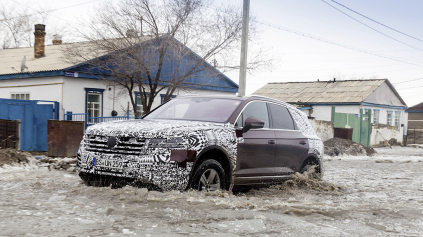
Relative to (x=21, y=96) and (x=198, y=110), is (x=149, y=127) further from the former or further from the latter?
(x=21, y=96)

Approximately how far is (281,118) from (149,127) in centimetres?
283

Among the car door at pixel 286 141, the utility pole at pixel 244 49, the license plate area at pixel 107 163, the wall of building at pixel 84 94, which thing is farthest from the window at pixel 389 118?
the license plate area at pixel 107 163

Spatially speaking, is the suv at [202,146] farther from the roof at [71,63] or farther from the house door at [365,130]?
the house door at [365,130]

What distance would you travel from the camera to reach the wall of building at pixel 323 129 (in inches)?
933

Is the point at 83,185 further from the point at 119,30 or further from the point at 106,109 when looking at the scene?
the point at 106,109

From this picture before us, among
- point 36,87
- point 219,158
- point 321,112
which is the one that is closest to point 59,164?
point 219,158

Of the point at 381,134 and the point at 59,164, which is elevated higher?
the point at 381,134

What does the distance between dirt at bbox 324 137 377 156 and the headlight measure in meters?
16.0

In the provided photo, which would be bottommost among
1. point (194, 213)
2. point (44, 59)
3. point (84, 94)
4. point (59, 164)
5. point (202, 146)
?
point (59, 164)

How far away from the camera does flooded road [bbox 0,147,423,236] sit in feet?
16.7

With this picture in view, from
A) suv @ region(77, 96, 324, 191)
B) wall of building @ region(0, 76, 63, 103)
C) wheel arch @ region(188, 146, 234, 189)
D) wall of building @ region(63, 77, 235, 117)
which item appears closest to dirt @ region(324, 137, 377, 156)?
wall of building @ region(63, 77, 235, 117)

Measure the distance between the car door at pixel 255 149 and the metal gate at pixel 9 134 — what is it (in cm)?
781

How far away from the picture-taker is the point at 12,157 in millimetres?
10930

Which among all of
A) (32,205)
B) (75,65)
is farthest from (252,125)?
(75,65)
